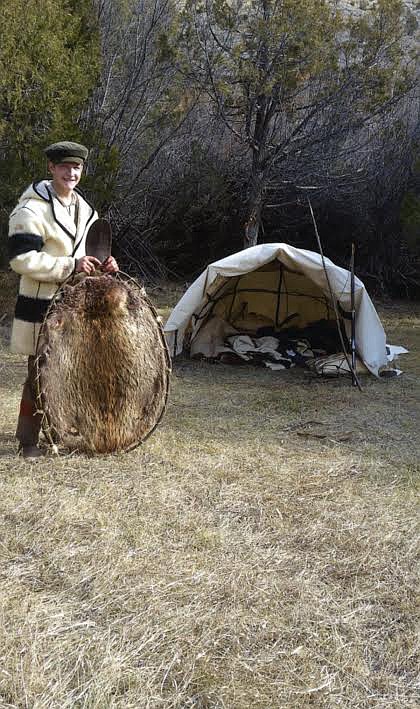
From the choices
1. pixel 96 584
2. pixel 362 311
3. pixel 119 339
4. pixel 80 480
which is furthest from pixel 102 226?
pixel 362 311

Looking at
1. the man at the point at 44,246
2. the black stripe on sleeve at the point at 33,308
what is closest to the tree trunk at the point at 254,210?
the man at the point at 44,246

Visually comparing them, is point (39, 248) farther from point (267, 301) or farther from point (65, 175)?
point (267, 301)

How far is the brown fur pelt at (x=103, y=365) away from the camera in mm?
3758

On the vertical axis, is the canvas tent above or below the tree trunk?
below

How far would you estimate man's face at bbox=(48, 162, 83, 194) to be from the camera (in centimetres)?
359

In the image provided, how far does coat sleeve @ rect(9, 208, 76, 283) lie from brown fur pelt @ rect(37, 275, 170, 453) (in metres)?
0.16

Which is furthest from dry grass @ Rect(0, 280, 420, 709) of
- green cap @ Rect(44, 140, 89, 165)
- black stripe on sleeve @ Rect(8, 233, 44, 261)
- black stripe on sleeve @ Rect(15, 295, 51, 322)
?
green cap @ Rect(44, 140, 89, 165)

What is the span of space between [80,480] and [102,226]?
1.35 m

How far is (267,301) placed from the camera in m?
8.12

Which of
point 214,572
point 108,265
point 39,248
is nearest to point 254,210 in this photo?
point 108,265

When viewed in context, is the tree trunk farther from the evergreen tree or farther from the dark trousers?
the dark trousers

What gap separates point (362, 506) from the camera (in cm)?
356

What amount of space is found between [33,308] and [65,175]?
2.36ft

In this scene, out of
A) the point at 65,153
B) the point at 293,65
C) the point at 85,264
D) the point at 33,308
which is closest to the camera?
the point at 65,153
